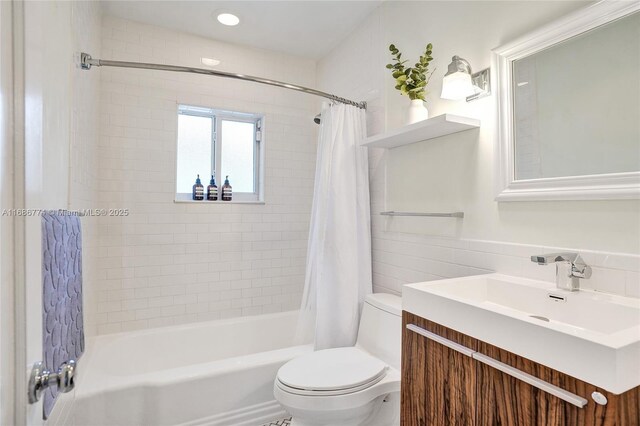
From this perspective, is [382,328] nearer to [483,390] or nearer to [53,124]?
[483,390]

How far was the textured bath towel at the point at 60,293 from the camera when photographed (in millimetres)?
797

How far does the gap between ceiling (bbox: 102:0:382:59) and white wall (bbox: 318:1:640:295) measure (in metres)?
0.18

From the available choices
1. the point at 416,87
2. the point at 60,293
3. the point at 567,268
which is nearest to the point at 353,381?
the point at 567,268

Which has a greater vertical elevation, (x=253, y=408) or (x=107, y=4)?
(x=107, y=4)

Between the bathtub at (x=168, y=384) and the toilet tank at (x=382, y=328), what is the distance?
0.40m

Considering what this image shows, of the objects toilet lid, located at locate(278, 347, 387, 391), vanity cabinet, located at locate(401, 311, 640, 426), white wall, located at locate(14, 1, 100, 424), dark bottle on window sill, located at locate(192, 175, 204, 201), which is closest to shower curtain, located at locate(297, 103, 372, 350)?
toilet lid, located at locate(278, 347, 387, 391)

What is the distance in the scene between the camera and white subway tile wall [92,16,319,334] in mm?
2361

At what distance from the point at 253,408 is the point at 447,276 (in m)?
1.27

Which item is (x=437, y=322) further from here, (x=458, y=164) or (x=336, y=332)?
(x=336, y=332)

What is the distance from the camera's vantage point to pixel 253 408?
1.86m

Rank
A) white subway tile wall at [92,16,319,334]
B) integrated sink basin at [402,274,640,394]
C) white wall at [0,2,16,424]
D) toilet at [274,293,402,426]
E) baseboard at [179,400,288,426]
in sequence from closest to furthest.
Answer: white wall at [0,2,16,424]
integrated sink basin at [402,274,640,394]
toilet at [274,293,402,426]
baseboard at [179,400,288,426]
white subway tile wall at [92,16,319,334]

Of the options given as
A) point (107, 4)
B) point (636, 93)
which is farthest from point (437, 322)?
A: point (107, 4)

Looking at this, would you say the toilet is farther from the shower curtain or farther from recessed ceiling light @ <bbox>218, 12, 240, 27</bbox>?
recessed ceiling light @ <bbox>218, 12, 240, 27</bbox>

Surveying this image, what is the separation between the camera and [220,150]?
282 cm
